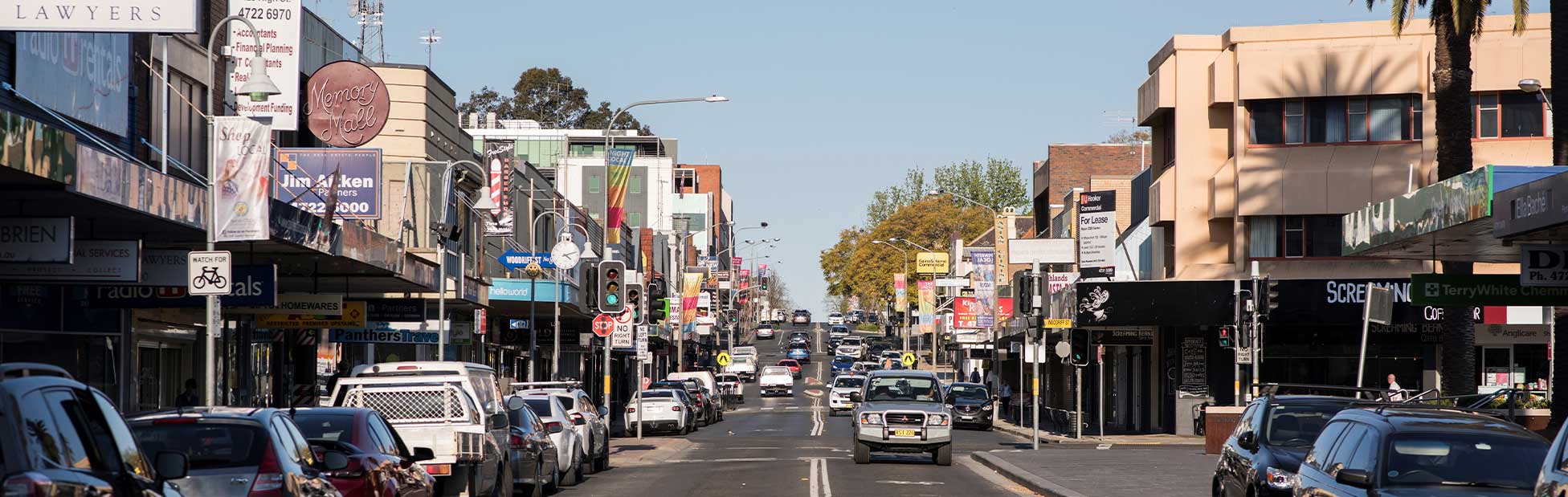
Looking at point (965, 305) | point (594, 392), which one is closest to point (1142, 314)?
point (965, 305)

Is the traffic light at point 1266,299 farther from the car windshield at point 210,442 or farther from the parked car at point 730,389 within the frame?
the parked car at point 730,389

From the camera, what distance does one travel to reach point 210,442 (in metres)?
11.8

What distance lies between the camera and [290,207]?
22.6 m

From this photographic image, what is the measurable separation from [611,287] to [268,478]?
66.6 ft

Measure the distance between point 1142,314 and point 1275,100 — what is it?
6239mm

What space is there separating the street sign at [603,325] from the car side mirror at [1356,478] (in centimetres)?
2466

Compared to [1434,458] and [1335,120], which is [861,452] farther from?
[1434,458]

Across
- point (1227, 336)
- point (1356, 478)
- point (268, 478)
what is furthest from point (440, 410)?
point (1227, 336)

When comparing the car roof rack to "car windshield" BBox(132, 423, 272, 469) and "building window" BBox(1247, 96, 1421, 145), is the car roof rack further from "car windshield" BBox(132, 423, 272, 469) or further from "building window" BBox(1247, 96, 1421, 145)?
"building window" BBox(1247, 96, 1421, 145)

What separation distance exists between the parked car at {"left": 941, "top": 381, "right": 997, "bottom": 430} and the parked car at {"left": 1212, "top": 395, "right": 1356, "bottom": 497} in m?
32.5

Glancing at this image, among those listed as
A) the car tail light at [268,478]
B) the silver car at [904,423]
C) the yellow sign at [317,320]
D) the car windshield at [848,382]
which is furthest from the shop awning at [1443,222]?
the car windshield at [848,382]

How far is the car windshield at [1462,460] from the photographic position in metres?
11.7

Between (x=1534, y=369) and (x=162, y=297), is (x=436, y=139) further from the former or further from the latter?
(x=1534, y=369)

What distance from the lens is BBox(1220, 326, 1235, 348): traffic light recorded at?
37.1 metres
